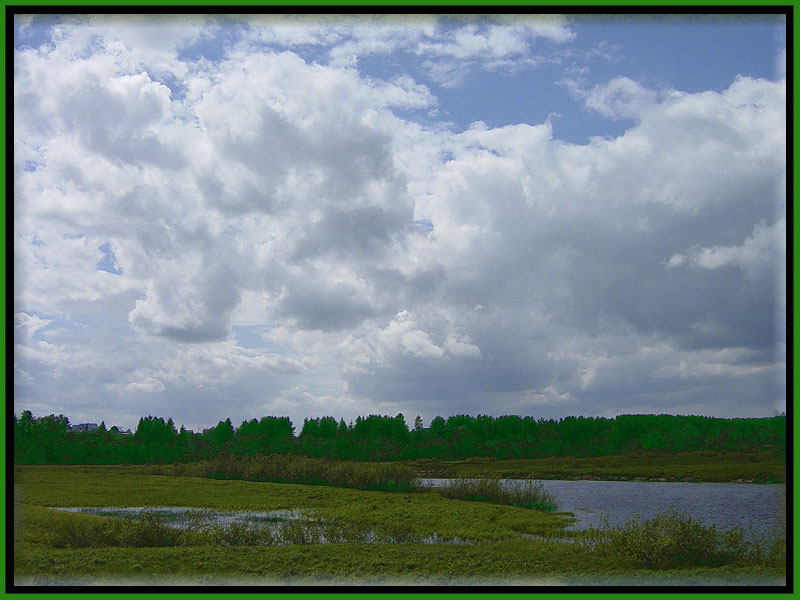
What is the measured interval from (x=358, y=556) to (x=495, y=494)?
56.9 feet

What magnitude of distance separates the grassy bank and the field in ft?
85.9

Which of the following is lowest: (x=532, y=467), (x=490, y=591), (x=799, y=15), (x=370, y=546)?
(x=532, y=467)

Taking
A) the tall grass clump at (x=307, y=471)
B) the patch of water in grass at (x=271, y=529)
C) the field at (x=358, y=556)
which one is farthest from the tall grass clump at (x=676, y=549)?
the tall grass clump at (x=307, y=471)

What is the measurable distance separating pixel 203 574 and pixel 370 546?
4.35 m

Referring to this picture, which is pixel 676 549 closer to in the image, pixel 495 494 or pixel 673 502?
pixel 495 494

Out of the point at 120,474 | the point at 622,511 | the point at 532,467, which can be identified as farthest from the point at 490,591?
the point at 532,467

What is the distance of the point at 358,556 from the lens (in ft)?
43.4

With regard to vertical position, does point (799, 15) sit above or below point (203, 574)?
above

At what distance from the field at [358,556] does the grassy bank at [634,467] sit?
2618cm

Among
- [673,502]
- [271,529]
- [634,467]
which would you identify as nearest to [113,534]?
[271,529]

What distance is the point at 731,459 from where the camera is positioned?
5984 centimetres

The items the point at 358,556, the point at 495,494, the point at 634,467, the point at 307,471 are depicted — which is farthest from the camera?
the point at 634,467

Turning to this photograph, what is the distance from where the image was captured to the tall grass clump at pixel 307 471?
3441 centimetres

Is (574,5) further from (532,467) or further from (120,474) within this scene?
(532,467)
